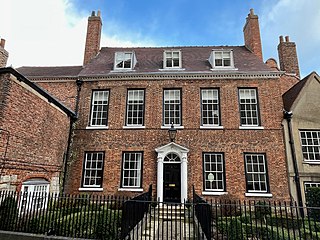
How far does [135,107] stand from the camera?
523 inches

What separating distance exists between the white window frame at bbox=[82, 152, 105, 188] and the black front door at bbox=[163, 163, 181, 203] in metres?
3.61

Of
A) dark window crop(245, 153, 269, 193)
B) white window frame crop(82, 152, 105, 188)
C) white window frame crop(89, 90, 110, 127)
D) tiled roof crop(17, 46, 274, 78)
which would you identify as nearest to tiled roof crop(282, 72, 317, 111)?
tiled roof crop(17, 46, 274, 78)

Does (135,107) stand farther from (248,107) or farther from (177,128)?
(248,107)

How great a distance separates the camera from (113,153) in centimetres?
Answer: 1240

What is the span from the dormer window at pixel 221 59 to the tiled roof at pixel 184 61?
0.50 meters

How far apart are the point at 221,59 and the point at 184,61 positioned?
2.50m

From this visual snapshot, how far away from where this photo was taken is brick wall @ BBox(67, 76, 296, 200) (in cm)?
1177

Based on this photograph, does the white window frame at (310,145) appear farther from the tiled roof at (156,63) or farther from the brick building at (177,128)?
the tiled roof at (156,63)

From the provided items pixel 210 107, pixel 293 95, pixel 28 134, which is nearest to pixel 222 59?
pixel 210 107

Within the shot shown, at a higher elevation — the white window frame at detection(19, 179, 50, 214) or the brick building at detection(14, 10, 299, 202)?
the brick building at detection(14, 10, 299, 202)

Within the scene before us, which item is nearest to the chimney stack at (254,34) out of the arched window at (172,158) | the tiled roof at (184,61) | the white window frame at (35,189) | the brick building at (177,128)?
the tiled roof at (184,61)

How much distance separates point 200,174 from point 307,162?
5.81 metres

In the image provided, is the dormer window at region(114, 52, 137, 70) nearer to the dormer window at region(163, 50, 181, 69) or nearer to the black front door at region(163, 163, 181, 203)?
the dormer window at region(163, 50, 181, 69)

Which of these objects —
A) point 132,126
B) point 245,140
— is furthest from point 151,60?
point 245,140
